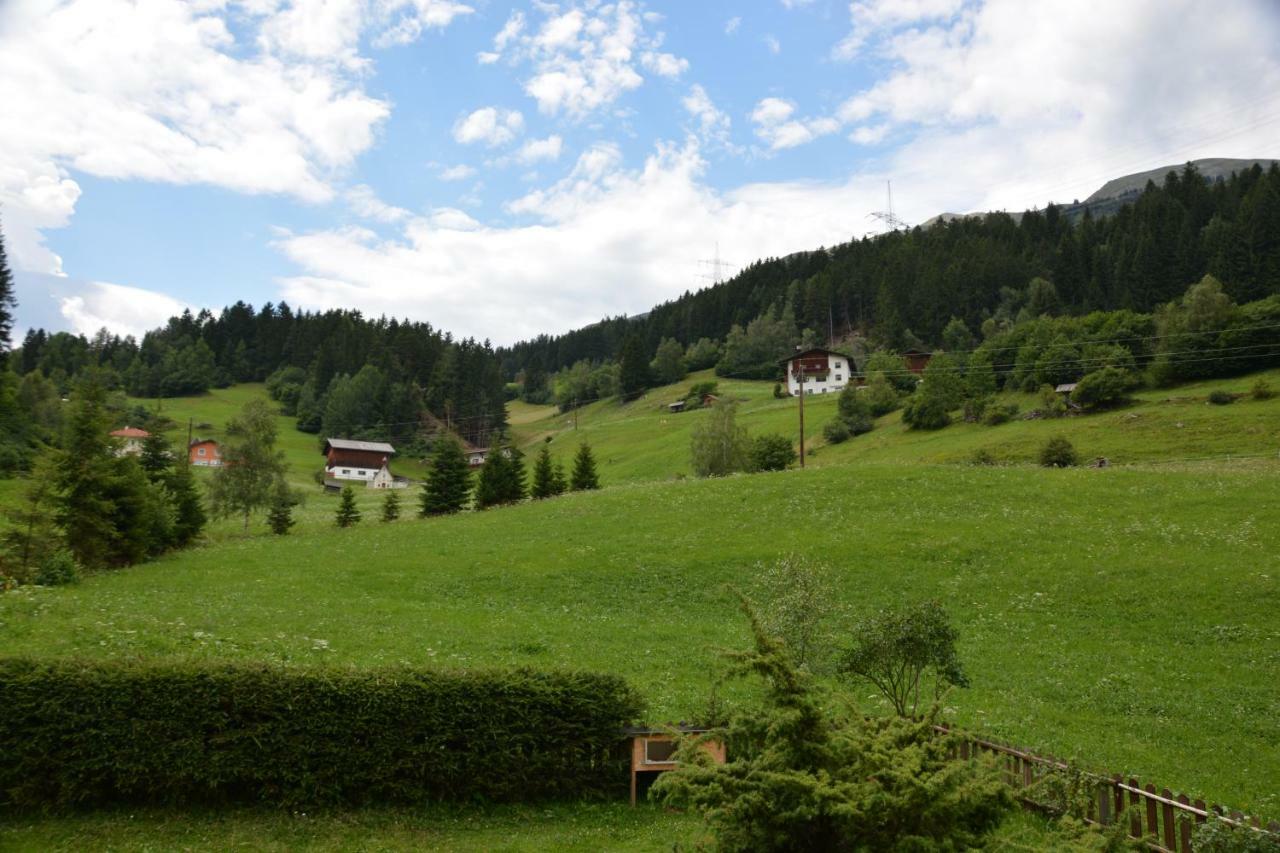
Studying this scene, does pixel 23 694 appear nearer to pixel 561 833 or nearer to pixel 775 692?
pixel 561 833

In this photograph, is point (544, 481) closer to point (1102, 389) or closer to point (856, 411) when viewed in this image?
point (856, 411)

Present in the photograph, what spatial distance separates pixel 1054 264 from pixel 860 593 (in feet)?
495

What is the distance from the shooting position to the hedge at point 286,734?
43.2 feet

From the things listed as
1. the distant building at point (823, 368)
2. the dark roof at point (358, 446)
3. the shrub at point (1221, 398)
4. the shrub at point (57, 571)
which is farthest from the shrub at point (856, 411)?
the shrub at point (57, 571)

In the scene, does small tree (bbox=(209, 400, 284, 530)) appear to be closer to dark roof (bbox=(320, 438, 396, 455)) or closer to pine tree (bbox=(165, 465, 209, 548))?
pine tree (bbox=(165, 465, 209, 548))

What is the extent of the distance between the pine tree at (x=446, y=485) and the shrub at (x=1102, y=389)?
→ 210ft

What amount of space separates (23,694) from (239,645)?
28.1 ft

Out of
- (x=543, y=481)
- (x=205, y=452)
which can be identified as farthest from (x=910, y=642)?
(x=205, y=452)

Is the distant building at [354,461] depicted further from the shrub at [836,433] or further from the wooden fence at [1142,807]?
the wooden fence at [1142,807]

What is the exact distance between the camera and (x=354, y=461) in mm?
110688

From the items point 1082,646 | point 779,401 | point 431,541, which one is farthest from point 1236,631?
→ point 779,401

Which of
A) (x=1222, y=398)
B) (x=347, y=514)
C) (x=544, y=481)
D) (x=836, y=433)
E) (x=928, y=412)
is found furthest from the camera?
(x=836, y=433)

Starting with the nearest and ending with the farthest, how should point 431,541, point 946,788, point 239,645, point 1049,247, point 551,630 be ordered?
1. point 946,788
2. point 239,645
3. point 551,630
4. point 431,541
5. point 1049,247

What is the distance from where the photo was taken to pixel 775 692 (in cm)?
887
